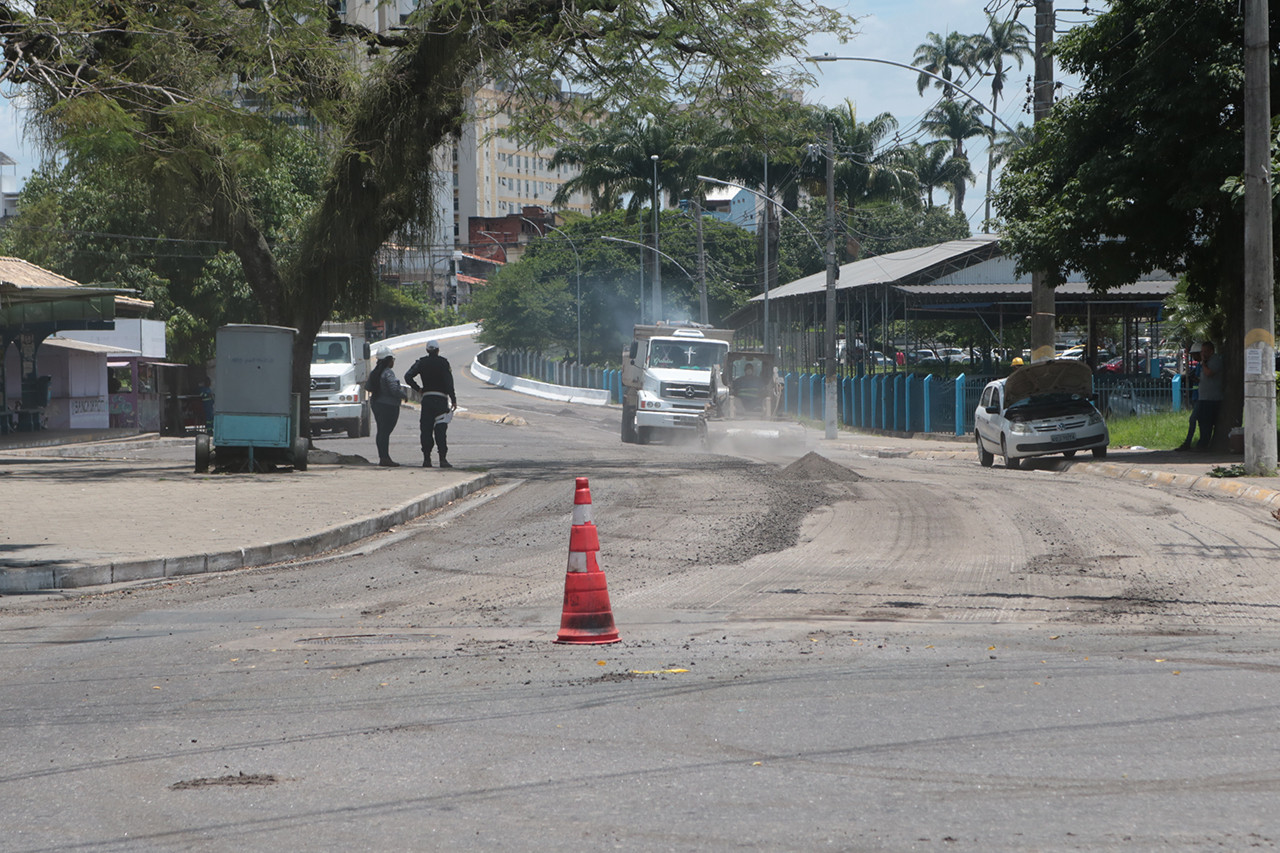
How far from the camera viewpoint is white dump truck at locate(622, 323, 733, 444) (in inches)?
1178

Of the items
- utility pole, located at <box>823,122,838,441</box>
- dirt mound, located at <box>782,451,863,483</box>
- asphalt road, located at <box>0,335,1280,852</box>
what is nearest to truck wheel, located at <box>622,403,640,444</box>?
utility pole, located at <box>823,122,838,441</box>

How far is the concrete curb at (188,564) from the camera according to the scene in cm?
973

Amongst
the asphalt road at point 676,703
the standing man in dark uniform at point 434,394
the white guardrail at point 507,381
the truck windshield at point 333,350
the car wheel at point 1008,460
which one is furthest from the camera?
the white guardrail at point 507,381

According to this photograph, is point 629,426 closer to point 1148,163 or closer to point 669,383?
point 669,383

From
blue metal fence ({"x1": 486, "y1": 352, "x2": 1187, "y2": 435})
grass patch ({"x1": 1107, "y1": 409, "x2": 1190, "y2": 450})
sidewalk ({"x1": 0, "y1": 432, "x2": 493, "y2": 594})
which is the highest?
blue metal fence ({"x1": 486, "y1": 352, "x2": 1187, "y2": 435})

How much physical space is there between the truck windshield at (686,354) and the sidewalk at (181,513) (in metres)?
10.4

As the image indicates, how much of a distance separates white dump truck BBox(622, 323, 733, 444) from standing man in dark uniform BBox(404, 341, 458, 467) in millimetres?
10161

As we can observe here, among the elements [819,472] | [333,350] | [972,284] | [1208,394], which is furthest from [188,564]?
[972,284]

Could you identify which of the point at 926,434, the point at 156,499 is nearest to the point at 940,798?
the point at 156,499

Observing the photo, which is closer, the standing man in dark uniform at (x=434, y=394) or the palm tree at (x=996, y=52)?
the standing man in dark uniform at (x=434, y=394)

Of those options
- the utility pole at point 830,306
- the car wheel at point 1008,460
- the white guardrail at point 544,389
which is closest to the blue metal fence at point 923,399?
the utility pole at point 830,306

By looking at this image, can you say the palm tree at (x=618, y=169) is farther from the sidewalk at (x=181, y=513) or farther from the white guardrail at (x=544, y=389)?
the sidewalk at (x=181, y=513)

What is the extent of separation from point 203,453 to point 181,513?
17.6 feet

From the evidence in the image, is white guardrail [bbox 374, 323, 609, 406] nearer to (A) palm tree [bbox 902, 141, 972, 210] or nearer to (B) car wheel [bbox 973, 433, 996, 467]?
(A) palm tree [bbox 902, 141, 972, 210]
